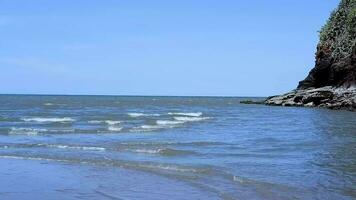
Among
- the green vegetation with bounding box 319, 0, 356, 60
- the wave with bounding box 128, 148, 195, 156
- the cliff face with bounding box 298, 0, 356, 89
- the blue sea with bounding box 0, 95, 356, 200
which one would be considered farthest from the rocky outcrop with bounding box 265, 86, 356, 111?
the wave with bounding box 128, 148, 195, 156

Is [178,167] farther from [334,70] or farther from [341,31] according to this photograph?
[341,31]

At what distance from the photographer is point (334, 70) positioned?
6988cm

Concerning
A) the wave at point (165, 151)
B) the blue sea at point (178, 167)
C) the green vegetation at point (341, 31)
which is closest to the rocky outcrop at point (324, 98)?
the green vegetation at point (341, 31)

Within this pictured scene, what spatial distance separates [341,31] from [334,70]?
7.43m

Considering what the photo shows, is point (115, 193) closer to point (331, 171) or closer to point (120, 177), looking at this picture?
point (120, 177)

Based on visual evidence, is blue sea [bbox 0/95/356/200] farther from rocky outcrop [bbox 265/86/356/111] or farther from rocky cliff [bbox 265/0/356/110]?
rocky cliff [bbox 265/0/356/110]

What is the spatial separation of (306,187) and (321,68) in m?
64.6

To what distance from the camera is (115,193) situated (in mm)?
11445

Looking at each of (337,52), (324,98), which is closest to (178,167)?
(324,98)

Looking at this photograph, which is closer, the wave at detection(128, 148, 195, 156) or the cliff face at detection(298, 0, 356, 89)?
the wave at detection(128, 148, 195, 156)

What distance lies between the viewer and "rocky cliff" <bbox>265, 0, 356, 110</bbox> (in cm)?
6391

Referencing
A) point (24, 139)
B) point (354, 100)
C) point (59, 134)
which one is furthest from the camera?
point (354, 100)

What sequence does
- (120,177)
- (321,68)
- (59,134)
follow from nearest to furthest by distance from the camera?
(120,177) → (59,134) → (321,68)

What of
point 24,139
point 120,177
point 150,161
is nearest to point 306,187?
point 120,177
